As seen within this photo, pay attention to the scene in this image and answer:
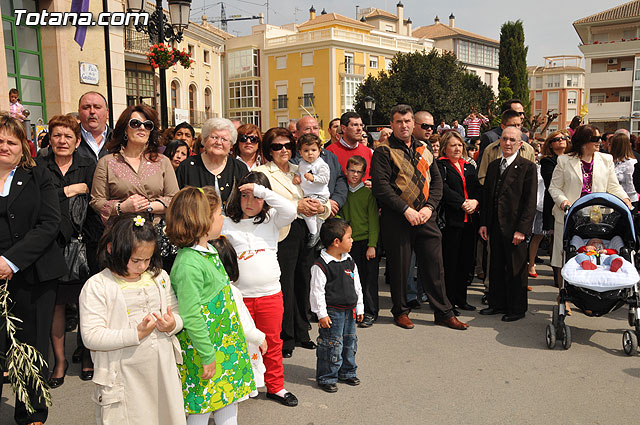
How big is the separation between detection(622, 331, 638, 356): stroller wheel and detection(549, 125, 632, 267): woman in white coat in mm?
1361

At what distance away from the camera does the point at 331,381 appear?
435cm

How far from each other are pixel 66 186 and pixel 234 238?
1.70 metres

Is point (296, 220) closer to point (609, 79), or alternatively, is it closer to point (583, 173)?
point (583, 173)

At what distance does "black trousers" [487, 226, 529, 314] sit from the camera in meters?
6.21

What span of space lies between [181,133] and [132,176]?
2.79 m

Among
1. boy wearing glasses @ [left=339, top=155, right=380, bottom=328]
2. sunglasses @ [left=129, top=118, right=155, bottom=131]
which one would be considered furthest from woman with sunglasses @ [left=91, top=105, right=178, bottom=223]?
boy wearing glasses @ [left=339, top=155, right=380, bottom=328]

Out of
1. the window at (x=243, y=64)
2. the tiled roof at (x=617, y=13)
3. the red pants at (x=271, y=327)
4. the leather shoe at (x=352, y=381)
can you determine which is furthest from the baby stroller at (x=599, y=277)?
the window at (x=243, y=64)

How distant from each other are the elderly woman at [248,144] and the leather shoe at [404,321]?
2.43 meters

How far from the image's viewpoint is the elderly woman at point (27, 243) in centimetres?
356

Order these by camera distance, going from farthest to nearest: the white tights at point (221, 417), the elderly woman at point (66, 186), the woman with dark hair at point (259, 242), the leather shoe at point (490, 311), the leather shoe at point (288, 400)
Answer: the leather shoe at point (490, 311) → the elderly woman at point (66, 186) → the leather shoe at point (288, 400) → the woman with dark hair at point (259, 242) → the white tights at point (221, 417)

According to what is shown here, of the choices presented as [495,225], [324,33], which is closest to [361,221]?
[495,225]

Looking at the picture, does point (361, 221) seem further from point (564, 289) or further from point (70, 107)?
point (70, 107)

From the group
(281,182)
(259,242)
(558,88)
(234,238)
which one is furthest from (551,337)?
(558,88)

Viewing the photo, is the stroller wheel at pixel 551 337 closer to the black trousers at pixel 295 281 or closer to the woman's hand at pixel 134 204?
the black trousers at pixel 295 281
